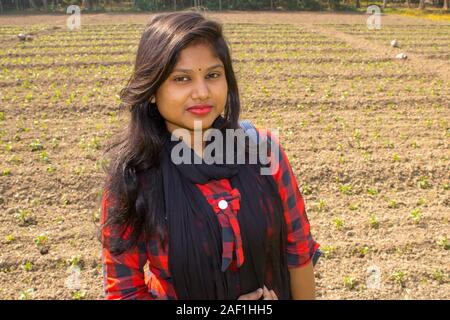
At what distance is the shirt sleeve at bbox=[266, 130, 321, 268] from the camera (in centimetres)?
186

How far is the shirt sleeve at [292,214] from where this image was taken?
186cm

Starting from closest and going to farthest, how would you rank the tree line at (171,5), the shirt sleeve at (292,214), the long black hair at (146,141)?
the long black hair at (146,141) < the shirt sleeve at (292,214) < the tree line at (171,5)

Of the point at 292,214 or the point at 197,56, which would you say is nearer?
the point at 197,56

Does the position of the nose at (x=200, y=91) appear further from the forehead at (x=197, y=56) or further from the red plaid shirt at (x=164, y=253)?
the red plaid shirt at (x=164, y=253)

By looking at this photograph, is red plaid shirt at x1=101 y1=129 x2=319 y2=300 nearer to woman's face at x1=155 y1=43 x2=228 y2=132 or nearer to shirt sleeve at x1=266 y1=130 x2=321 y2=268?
shirt sleeve at x1=266 y1=130 x2=321 y2=268

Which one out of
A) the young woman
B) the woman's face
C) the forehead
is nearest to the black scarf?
the young woman

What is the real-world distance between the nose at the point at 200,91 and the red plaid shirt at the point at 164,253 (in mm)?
309

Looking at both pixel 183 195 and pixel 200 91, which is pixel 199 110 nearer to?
pixel 200 91

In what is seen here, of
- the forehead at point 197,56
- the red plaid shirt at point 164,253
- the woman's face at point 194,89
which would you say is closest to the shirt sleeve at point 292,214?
the red plaid shirt at point 164,253

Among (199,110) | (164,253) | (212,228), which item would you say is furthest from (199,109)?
(164,253)

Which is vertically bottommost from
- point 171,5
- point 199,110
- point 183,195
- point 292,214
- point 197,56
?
point 292,214

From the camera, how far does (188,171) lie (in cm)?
176

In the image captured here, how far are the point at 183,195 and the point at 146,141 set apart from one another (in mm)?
238

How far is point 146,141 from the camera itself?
1.78m
